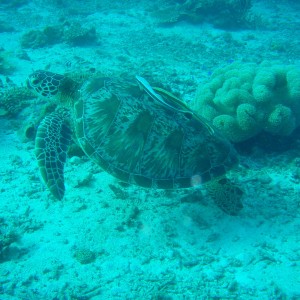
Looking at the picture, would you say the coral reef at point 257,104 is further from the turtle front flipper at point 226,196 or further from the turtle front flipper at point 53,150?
the turtle front flipper at point 53,150

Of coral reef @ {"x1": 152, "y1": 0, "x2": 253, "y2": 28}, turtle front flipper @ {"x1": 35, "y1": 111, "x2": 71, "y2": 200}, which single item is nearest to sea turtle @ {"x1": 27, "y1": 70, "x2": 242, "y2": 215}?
turtle front flipper @ {"x1": 35, "y1": 111, "x2": 71, "y2": 200}

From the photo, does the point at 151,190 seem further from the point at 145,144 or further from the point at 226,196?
the point at 226,196

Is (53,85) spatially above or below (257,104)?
above

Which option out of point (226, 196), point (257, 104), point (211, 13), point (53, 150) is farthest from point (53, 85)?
point (211, 13)

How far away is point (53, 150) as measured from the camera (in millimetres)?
3402

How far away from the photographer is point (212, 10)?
11.4m

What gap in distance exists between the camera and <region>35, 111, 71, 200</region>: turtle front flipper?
10.2 feet

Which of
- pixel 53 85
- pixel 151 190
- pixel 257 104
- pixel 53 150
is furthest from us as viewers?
pixel 53 85

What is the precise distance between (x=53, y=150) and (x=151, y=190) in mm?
1533

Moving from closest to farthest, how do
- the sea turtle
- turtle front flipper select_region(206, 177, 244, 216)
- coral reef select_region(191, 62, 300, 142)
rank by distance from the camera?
the sea turtle, turtle front flipper select_region(206, 177, 244, 216), coral reef select_region(191, 62, 300, 142)

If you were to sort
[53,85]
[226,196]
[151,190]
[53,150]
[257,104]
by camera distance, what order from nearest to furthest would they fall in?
[226,196] < [53,150] < [151,190] < [257,104] < [53,85]

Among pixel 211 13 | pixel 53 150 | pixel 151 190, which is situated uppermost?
pixel 211 13

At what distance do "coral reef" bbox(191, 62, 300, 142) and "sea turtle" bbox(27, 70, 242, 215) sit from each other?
0.94 metres

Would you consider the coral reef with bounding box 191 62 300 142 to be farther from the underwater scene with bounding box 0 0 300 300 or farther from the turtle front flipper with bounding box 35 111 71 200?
the turtle front flipper with bounding box 35 111 71 200
